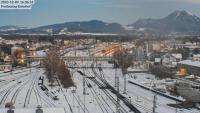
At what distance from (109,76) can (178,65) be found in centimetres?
469

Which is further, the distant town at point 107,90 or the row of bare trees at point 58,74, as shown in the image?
the row of bare trees at point 58,74

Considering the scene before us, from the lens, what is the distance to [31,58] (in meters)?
32.9

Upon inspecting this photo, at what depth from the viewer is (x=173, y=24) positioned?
40625mm

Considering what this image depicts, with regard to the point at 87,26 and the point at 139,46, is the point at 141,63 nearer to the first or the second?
the point at 139,46

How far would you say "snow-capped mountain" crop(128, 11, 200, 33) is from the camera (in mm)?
39250

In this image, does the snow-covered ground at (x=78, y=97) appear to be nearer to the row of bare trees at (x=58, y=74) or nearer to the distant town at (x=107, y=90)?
the distant town at (x=107, y=90)

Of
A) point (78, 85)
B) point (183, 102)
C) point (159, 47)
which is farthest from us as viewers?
point (159, 47)

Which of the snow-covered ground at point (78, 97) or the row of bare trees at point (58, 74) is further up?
the row of bare trees at point (58, 74)

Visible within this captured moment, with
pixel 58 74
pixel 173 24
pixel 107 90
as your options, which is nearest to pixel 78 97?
pixel 107 90

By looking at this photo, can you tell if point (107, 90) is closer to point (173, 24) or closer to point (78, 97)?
point (78, 97)

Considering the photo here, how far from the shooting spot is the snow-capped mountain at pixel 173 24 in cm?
3925

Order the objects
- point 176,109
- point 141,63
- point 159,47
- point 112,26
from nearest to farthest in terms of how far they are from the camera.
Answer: point 176,109, point 141,63, point 159,47, point 112,26

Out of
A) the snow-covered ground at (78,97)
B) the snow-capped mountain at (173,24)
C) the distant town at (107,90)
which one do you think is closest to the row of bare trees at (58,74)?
the distant town at (107,90)

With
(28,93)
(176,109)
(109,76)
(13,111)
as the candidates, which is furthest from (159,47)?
(13,111)
